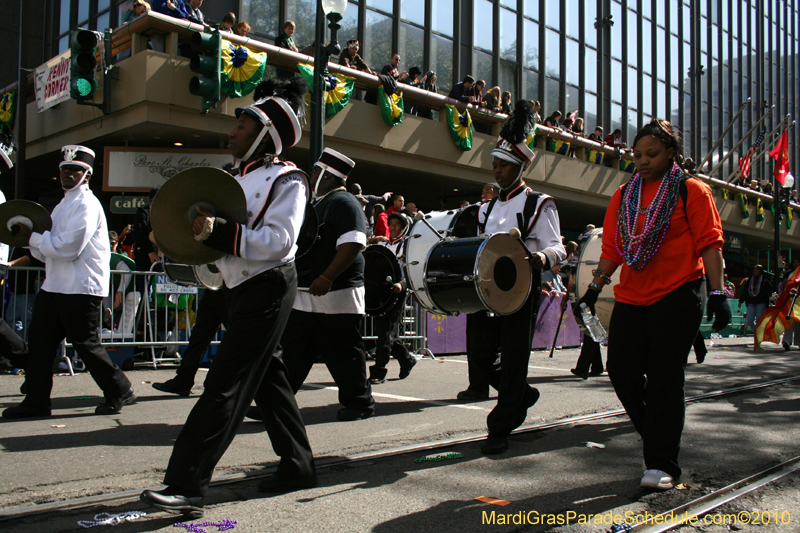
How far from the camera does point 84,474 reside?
389cm

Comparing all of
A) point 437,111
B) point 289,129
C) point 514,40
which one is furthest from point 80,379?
point 514,40

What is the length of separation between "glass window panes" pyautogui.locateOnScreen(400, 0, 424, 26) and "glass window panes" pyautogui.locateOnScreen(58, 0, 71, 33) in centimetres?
1038

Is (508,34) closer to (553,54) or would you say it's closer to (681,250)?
(553,54)

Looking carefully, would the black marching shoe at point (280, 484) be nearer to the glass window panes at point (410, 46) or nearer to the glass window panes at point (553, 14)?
the glass window panes at point (410, 46)

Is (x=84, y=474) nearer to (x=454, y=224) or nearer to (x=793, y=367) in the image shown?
(x=454, y=224)

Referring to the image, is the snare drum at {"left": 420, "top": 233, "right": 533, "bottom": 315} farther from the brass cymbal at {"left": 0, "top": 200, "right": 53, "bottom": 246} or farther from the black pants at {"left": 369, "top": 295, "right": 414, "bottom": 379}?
the brass cymbal at {"left": 0, "top": 200, "right": 53, "bottom": 246}

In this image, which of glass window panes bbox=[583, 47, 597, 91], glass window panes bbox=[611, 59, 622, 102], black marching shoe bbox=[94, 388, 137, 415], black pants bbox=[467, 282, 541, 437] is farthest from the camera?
glass window panes bbox=[611, 59, 622, 102]

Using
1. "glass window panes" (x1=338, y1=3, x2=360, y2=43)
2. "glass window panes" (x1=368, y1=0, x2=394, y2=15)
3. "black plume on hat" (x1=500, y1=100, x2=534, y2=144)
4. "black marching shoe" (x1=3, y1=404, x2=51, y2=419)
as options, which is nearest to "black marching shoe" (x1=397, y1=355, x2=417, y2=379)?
"black plume on hat" (x1=500, y1=100, x2=534, y2=144)

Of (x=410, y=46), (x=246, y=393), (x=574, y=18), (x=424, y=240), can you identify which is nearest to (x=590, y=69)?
(x=574, y=18)

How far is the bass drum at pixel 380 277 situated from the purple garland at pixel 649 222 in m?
3.20

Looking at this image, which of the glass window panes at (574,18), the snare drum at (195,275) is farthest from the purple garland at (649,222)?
the glass window panes at (574,18)

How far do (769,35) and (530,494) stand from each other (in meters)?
48.2

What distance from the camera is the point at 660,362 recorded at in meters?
3.73

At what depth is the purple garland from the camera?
3902 mm
